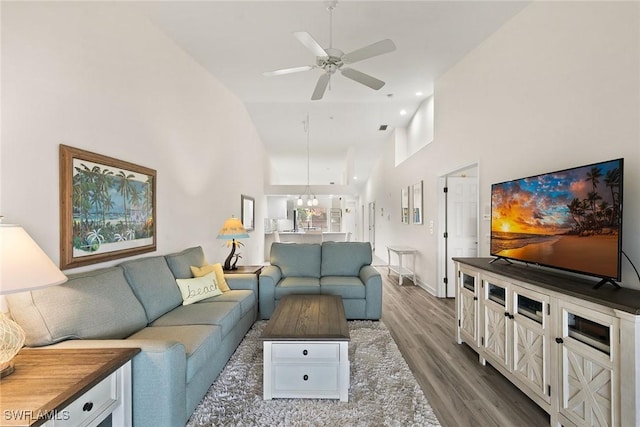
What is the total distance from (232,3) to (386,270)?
5978 mm

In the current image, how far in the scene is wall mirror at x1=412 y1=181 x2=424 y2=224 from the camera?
5.24 m

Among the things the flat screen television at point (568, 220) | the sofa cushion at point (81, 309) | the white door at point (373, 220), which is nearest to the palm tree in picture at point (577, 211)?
the flat screen television at point (568, 220)

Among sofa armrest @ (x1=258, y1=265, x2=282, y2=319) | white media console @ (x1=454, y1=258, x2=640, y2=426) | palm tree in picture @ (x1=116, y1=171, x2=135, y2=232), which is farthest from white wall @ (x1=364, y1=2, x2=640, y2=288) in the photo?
palm tree in picture @ (x1=116, y1=171, x2=135, y2=232)

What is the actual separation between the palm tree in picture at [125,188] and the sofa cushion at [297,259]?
2.06m

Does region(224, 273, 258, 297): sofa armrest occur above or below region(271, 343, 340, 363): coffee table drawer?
above

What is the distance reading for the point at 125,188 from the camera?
8.23ft

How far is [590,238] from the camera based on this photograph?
177cm

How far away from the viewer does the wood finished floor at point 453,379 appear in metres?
1.90

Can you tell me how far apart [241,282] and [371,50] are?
109 inches

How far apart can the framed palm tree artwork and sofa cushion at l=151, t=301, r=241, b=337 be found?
688 mm

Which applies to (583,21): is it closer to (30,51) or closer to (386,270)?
(30,51)

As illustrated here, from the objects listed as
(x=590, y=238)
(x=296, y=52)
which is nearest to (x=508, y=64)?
(x=590, y=238)

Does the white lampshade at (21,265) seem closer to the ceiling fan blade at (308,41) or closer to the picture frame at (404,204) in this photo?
the ceiling fan blade at (308,41)

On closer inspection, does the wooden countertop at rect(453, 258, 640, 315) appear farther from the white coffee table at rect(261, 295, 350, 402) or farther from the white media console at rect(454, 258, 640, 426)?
the white coffee table at rect(261, 295, 350, 402)
